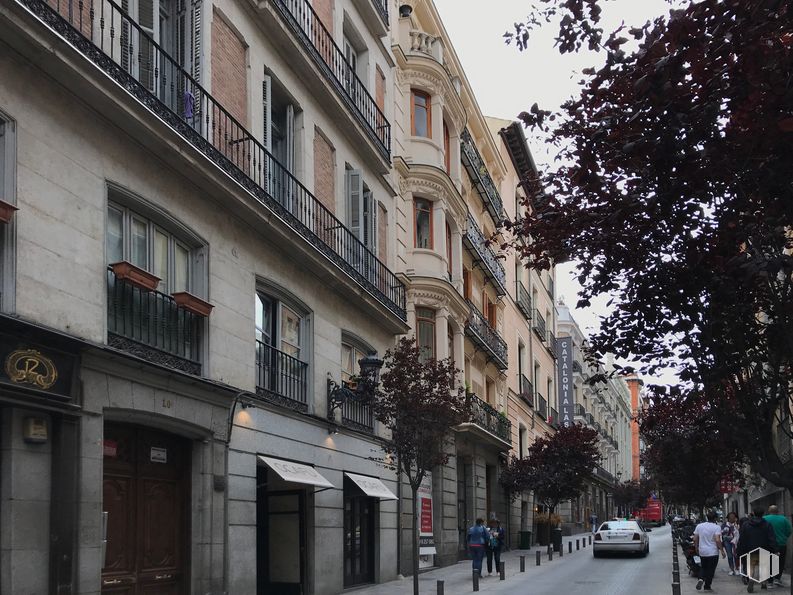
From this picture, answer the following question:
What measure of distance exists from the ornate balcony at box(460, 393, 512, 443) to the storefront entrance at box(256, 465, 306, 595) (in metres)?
13.0

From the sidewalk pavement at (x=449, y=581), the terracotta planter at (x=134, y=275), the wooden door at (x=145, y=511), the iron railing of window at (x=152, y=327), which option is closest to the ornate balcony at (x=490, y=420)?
the sidewalk pavement at (x=449, y=581)

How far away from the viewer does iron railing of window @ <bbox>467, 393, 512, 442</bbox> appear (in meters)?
34.5

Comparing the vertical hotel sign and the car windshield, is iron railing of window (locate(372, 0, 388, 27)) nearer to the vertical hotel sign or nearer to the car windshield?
the car windshield

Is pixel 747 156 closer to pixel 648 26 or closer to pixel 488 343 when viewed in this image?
pixel 648 26

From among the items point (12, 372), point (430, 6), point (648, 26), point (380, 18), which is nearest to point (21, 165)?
point (12, 372)

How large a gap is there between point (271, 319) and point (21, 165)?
26.1ft

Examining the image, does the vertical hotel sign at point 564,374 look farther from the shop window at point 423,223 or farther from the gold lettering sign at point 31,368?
the gold lettering sign at point 31,368

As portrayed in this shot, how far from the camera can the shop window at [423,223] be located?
1168 inches

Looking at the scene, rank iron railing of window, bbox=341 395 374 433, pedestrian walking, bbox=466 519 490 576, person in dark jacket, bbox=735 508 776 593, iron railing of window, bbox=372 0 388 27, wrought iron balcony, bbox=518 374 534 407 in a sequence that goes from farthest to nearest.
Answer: wrought iron balcony, bbox=518 374 534 407, iron railing of window, bbox=372 0 388 27, pedestrian walking, bbox=466 519 490 576, iron railing of window, bbox=341 395 374 433, person in dark jacket, bbox=735 508 776 593

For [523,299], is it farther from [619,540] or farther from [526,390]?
[619,540]

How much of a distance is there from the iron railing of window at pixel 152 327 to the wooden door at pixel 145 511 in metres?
1.06

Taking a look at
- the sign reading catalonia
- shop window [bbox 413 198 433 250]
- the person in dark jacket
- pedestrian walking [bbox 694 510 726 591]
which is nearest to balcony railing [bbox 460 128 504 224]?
shop window [bbox 413 198 433 250]

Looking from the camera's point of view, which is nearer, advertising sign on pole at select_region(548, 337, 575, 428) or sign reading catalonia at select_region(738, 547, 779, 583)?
sign reading catalonia at select_region(738, 547, 779, 583)

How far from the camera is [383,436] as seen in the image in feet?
80.4
